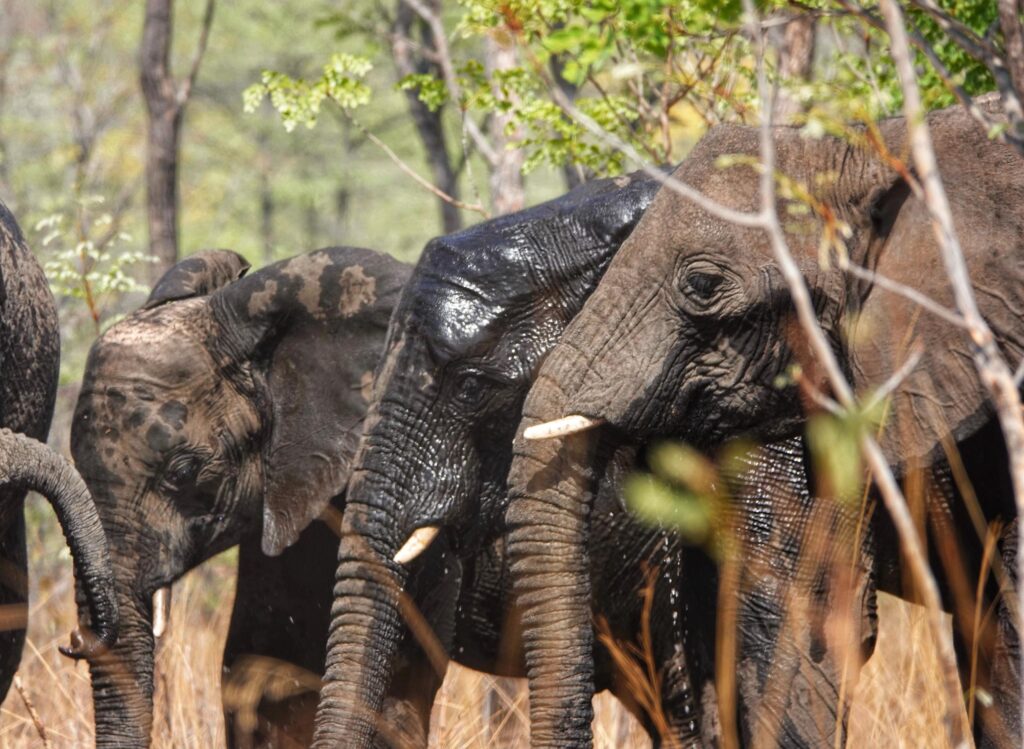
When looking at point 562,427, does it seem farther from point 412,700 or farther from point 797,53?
point 797,53

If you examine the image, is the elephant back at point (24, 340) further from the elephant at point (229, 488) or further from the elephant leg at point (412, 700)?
the elephant leg at point (412, 700)

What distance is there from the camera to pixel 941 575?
4797 millimetres

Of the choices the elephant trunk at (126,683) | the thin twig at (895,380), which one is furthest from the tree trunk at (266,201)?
the thin twig at (895,380)

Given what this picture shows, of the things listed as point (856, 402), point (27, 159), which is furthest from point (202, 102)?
point (856, 402)

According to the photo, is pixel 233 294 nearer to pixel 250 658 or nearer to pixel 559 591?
pixel 250 658

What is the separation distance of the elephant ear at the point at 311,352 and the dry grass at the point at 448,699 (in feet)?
2.43

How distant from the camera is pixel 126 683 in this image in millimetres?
5707

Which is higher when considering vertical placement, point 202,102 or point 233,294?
point 202,102

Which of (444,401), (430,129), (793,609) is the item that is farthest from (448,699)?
(430,129)

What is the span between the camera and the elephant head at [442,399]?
499cm

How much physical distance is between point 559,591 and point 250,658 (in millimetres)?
2271

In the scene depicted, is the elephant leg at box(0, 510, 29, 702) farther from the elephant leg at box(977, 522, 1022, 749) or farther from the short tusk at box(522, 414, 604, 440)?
the elephant leg at box(977, 522, 1022, 749)

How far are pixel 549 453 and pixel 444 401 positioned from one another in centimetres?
77

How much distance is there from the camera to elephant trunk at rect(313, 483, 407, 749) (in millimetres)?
4930
